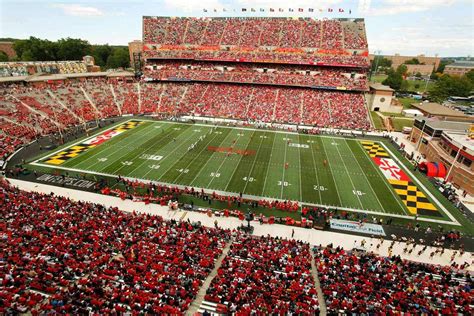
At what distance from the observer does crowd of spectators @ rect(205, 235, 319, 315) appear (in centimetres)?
1147

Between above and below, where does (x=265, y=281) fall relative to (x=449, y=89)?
below

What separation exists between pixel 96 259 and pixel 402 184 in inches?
1055

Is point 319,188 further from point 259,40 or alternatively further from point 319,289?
point 259,40

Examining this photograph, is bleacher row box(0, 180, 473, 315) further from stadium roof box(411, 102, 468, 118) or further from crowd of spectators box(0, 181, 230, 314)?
stadium roof box(411, 102, 468, 118)

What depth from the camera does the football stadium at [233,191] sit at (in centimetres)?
1231

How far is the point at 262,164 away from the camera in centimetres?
2942

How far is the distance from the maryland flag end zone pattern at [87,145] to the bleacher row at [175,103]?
6.19 metres

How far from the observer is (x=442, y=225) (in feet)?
67.5

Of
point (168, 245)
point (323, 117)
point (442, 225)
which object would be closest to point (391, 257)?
point (442, 225)

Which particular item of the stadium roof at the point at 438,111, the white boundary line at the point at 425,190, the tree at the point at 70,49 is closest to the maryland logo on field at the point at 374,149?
the white boundary line at the point at 425,190

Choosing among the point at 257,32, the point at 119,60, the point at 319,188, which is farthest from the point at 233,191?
the point at 119,60

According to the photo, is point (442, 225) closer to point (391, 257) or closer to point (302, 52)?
point (391, 257)

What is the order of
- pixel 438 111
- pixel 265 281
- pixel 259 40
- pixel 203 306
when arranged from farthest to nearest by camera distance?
pixel 259 40, pixel 438 111, pixel 265 281, pixel 203 306

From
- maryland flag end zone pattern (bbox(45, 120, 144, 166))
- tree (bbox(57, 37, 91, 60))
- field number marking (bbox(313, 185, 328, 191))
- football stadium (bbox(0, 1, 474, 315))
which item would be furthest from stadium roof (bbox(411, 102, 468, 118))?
tree (bbox(57, 37, 91, 60))
